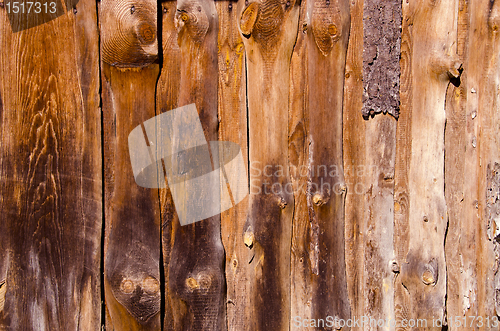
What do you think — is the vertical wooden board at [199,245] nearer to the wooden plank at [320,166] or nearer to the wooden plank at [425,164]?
the wooden plank at [320,166]

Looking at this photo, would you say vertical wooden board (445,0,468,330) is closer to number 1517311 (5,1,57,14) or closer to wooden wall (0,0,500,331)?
wooden wall (0,0,500,331)

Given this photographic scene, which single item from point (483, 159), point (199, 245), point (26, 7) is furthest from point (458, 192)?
point (26, 7)

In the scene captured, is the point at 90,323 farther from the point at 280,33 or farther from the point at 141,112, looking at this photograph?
the point at 280,33

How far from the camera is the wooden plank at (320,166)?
4.45 ft

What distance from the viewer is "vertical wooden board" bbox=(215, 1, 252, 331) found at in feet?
4.47

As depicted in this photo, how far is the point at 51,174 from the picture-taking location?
4.41 feet

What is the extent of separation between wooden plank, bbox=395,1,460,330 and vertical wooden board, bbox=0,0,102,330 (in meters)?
1.42

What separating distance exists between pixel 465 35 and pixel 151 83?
4.84 feet

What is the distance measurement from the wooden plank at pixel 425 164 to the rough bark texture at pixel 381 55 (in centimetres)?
7

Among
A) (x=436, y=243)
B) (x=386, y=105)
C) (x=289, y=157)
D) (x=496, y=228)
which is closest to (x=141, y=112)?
(x=289, y=157)

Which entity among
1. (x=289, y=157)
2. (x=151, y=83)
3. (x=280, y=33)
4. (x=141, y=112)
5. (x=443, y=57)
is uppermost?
(x=280, y=33)

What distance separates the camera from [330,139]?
138 centimetres

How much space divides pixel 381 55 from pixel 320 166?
575 mm

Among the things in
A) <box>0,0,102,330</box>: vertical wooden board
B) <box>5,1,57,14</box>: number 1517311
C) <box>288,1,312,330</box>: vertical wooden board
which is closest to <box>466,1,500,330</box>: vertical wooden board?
<box>288,1,312,330</box>: vertical wooden board
